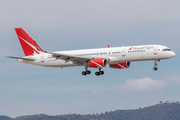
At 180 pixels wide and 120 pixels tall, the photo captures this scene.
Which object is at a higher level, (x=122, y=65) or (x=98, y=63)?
(x=98, y=63)

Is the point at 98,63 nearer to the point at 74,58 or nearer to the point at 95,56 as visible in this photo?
the point at 95,56

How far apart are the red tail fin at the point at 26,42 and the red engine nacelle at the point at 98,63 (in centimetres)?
1842

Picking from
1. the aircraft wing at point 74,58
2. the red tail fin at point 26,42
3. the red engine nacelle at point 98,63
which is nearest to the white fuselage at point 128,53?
the aircraft wing at point 74,58

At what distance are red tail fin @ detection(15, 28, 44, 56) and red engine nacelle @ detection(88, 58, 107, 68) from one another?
18.4 meters

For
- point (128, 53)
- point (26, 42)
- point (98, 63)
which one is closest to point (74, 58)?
point (98, 63)

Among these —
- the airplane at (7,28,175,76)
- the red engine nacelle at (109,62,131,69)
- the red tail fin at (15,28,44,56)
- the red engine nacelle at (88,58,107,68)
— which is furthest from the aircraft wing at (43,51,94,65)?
the red tail fin at (15,28,44,56)

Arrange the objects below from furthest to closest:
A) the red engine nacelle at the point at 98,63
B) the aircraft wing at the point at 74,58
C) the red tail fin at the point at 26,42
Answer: the red tail fin at the point at 26,42 < the aircraft wing at the point at 74,58 < the red engine nacelle at the point at 98,63

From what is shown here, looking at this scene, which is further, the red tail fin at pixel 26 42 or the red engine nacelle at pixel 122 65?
the red tail fin at pixel 26 42

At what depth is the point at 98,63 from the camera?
6744 cm

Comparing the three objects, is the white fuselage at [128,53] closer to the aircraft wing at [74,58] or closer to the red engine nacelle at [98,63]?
the aircraft wing at [74,58]

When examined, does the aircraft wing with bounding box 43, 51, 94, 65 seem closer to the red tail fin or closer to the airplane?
the airplane

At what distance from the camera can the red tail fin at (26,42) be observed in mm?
80812

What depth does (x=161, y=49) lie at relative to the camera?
6606 centimetres

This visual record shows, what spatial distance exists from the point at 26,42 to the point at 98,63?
24.4m
